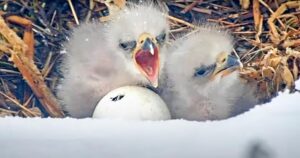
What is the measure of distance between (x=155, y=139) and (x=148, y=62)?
0.16m

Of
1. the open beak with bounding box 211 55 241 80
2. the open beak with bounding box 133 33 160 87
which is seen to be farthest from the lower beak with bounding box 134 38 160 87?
the open beak with bounding box 211 55 241 80

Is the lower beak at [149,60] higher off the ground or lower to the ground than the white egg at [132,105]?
higher

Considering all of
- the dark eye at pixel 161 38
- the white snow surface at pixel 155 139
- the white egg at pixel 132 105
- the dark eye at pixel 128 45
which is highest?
the dark eye at pixel 161 38

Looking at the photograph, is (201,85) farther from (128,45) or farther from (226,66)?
(128,45)

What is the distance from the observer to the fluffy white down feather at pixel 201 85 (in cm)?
155

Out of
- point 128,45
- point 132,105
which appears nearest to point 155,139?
point 132,105

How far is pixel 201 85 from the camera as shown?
5.11 feet

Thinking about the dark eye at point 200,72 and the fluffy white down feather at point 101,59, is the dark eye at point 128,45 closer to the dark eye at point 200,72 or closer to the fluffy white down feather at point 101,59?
the fluffy white down feather at point 101,59

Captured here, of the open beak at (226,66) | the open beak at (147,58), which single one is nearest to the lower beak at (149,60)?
the open beak at (147,58)

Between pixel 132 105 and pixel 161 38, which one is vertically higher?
pixel 161 38

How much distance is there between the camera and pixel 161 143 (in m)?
1.48

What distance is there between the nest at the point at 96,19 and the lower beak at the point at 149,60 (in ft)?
0.21

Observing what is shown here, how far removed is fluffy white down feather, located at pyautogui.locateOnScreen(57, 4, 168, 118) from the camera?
154 centimetres

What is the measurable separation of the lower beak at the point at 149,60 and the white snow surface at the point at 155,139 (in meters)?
0.10
